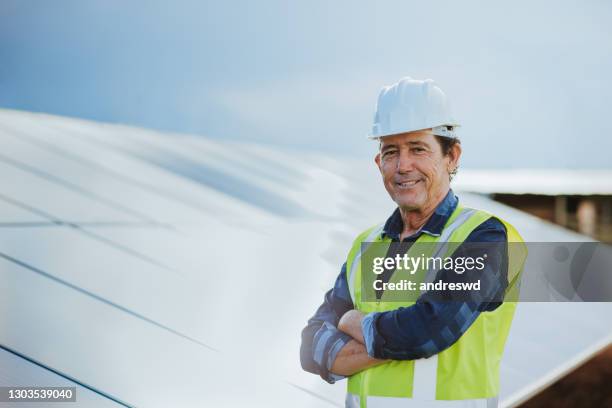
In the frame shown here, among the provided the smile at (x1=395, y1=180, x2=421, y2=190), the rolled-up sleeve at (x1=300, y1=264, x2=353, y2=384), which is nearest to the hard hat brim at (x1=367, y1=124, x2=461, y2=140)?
the smile at (x1=395, y1=180, x2=421, y2=190)

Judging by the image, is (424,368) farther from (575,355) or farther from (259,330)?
(575,355)

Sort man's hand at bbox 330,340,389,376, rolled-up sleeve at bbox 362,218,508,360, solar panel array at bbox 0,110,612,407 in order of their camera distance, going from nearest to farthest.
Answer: rolled-up sleeve at bbox 362,218,508,360 < man's hand at bbox 330,340,389,376 < solar panel array at bbox 0,110,612,407

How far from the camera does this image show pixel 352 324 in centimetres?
271

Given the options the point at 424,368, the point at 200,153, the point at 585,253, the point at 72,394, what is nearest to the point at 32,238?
the point at 72,394

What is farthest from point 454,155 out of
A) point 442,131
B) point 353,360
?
point 353,360

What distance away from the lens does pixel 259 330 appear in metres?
3.48

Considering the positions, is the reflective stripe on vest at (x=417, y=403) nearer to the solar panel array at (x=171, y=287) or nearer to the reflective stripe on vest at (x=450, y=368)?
the reflective stripe on vest at (x=450, y=368)

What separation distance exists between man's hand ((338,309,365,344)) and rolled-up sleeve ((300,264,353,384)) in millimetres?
23

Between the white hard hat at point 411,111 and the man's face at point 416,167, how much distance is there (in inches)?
1.2

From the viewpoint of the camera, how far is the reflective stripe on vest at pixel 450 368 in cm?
265

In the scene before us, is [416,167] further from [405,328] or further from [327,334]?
[327,334]

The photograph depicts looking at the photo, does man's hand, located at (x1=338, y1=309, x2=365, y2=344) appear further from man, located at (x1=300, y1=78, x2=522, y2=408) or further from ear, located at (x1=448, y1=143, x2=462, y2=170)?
ear, located at (x1=448, y1=143, x2=462, y2=170)

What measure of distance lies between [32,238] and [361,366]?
1.88 metres

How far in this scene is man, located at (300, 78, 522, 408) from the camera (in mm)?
2594
